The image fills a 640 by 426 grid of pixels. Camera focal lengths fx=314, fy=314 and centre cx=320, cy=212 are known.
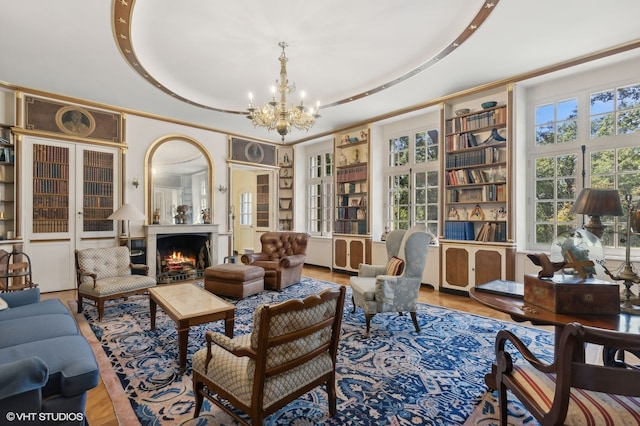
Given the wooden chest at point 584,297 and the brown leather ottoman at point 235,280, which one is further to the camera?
the brown leather ottoman at point 235,280

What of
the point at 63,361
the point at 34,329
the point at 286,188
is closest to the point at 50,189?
the point at 34,329

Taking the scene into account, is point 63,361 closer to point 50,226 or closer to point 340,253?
point 50,226

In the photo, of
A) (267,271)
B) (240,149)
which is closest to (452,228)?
(267,271)

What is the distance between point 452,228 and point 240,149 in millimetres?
4805

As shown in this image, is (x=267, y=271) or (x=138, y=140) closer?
(x=267, y=271)

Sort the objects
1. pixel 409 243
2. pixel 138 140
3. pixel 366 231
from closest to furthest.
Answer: pixel 409 243
pixel 138 140
pixel 366 231

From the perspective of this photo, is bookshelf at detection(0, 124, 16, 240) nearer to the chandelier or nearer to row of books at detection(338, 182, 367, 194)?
the chandelier

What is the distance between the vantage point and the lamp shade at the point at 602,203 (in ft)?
6.69

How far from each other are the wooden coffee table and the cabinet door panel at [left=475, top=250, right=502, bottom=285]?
12.1ft

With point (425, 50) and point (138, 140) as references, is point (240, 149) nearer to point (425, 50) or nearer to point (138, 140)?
point (138, 140)

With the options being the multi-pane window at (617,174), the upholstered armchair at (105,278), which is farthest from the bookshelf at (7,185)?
the multi-pane window at (617,174)

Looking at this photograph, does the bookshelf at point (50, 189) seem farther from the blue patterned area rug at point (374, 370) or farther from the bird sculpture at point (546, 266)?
the bird sculpture at point (546, 266)

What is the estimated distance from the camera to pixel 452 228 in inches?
199

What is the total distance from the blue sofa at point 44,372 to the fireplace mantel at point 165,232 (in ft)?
11.1
